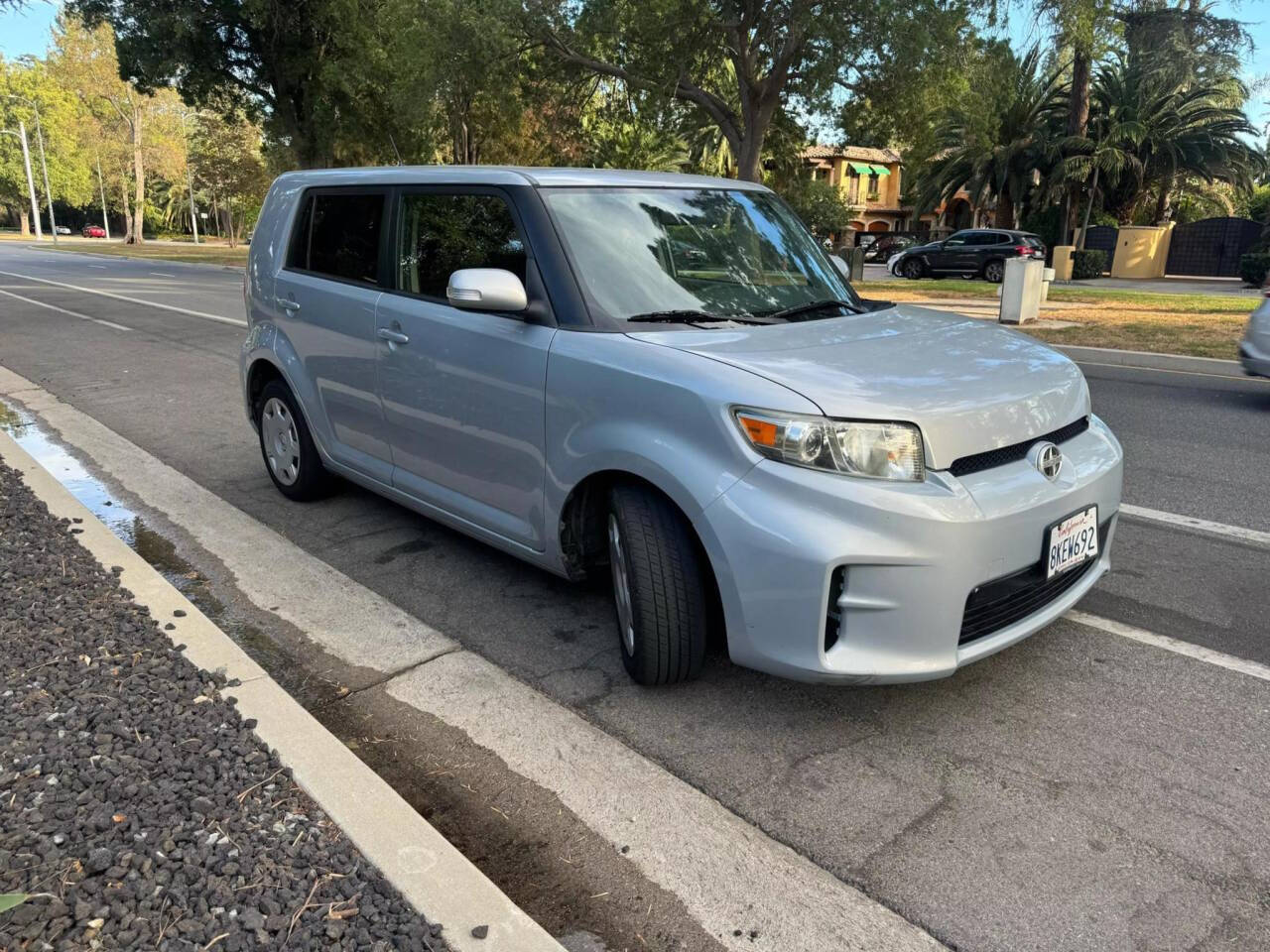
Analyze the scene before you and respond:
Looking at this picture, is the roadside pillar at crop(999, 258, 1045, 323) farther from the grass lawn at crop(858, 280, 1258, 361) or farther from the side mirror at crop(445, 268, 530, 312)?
the side mirror at crop(445, 268, 530, 312)

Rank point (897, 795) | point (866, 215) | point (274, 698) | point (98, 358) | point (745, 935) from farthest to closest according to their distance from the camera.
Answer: point (866, 215)
point (98, 358)
point (274, 698)
point (897, 795)
point (745, 935)

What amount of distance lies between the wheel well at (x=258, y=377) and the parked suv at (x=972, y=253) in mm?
24914

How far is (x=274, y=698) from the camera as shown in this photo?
3.12 metres

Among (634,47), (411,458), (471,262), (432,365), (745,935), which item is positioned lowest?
(745,935)

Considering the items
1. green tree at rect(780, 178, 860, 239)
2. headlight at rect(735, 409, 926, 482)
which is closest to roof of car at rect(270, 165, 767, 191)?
headlight at rect(735, 409, 926, 482)

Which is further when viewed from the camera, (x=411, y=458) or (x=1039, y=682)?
(x=411, y=458)

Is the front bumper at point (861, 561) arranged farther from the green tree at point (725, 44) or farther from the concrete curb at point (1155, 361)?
the green tree at point (725, 44)

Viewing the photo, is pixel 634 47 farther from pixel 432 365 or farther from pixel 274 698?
pixel 274 698

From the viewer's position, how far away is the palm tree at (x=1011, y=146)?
35.8m

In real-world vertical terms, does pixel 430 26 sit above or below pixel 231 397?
above

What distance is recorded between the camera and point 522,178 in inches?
148

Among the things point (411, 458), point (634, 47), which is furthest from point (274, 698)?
point (634, 47)

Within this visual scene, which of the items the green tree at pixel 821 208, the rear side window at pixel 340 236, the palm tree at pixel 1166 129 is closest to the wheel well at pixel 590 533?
the rear side window at pixel 340 236

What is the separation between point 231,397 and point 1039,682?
24.6ft
